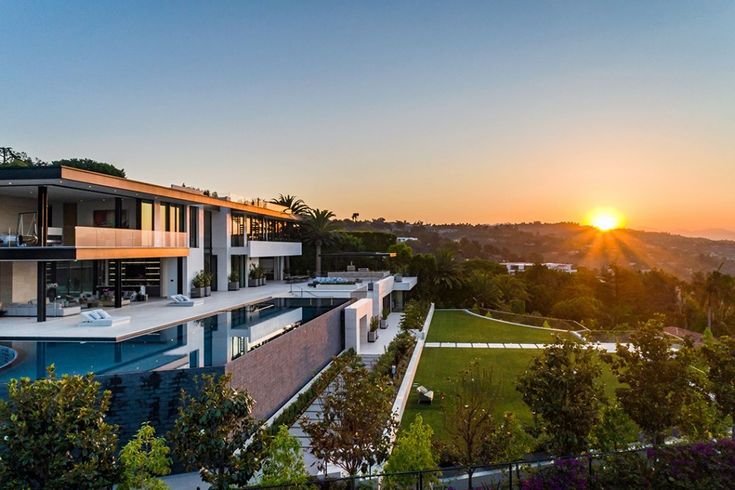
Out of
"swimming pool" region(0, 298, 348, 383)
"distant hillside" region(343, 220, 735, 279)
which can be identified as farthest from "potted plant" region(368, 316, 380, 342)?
"distant hillside" region(343, 220, 735, 279)

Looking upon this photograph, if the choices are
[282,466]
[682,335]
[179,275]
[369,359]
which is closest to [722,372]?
[282,466]

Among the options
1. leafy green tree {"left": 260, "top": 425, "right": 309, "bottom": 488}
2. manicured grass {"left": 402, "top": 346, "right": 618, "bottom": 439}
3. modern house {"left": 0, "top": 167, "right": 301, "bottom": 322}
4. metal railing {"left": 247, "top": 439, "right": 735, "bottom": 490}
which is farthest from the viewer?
modern house {"left": 0, "top": 167, "right": 301, "bottom": 322}

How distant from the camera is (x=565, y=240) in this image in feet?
409

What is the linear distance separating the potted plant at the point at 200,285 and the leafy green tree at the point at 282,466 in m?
19.9

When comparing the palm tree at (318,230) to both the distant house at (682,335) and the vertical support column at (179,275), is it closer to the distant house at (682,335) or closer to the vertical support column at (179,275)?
the vertical support column at (179,275)

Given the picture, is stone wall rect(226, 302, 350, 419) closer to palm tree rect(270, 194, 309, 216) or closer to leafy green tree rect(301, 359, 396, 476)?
leafy green tree rect(301, 359, 396, 476)

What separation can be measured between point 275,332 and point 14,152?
5752 centimetres

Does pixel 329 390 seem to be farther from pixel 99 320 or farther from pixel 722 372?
pixel 722 372

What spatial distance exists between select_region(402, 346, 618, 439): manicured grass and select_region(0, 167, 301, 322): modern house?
13.3 meters

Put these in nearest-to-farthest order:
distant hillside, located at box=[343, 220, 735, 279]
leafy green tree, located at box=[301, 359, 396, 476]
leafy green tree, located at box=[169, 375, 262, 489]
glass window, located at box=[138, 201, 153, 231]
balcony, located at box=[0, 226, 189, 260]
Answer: leafy green tree, located at box=[169, 375, 262, 489] → leafy green tree, located at box=[301, 359, 396, 476] → balcony, located at box=[0, 226, 189, 260] → glass window, located at box=[138, 201, 153, 231] → distant hillside, located at box=[343, 220, 735, 279]

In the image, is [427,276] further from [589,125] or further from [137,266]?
[137,266]

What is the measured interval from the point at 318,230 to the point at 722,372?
33711 millimetres

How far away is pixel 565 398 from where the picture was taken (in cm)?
962

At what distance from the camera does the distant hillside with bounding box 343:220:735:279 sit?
10012 centimetres
